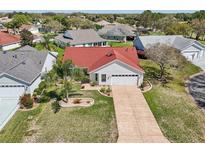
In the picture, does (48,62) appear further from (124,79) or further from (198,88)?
(198,88)

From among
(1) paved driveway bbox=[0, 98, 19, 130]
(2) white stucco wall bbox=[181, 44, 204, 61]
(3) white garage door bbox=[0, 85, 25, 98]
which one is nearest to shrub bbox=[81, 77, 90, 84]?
(3) white garage door bbox=[0, 85, 25, 98]

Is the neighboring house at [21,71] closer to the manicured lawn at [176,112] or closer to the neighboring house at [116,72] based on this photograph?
the neighboring house at [116,72]

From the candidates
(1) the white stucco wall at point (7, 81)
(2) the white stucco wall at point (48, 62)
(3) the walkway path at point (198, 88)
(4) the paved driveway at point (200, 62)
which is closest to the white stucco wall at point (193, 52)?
(4) the paved driveway at point (200, 62)

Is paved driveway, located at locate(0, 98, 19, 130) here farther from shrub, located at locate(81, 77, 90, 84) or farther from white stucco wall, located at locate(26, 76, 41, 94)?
shrub, located at locate(81, 77, 90, 84)

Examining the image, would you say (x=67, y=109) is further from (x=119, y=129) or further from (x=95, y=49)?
(x=95, y=49)

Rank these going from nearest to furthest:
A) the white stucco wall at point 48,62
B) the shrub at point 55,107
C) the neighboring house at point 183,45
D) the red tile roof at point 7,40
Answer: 1. the shrub at point 55,107
2. the white stucco wall at point 48,62
3. the neighboring house at point 183,45
4. the red tile roof at point 7,40

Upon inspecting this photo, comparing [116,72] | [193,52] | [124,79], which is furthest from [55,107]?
[193,52]
